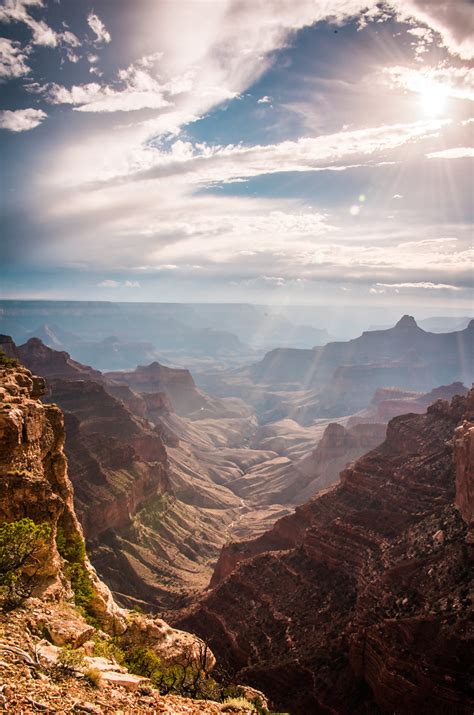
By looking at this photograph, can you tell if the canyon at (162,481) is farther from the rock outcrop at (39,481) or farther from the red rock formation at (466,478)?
the red rock formation at (466,478)

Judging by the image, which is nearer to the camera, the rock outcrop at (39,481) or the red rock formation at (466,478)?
the rock outcrop at (39,481)

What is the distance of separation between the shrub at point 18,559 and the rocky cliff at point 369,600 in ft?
71.9

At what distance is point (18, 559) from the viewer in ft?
55.9

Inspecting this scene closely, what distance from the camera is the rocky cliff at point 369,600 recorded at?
26.8 meters

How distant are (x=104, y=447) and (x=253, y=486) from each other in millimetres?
69465

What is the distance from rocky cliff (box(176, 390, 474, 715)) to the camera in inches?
1054

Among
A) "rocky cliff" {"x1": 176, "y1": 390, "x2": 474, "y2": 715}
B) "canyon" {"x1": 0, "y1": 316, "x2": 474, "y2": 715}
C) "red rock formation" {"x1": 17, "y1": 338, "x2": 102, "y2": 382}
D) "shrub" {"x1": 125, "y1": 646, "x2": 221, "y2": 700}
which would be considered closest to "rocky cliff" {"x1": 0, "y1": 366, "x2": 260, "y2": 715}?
"shrub" {"x1": 125, "y1": 646, "x2": 221, "y2": 700}

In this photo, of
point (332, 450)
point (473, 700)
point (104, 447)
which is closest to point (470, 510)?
point (473, 700)

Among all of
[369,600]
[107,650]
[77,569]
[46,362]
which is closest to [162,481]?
[46,362]

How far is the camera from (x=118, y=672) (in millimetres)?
13477

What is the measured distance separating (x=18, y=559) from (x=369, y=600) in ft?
87.4

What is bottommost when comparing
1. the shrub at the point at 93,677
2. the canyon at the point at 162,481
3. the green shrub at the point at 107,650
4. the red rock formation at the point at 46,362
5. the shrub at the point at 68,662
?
the canyon at the point at 162,481

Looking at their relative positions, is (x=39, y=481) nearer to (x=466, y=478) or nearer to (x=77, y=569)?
(x=77, y=569)

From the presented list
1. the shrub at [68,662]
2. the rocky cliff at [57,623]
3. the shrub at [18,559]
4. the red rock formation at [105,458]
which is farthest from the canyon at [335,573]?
the shrub at [68,662]
